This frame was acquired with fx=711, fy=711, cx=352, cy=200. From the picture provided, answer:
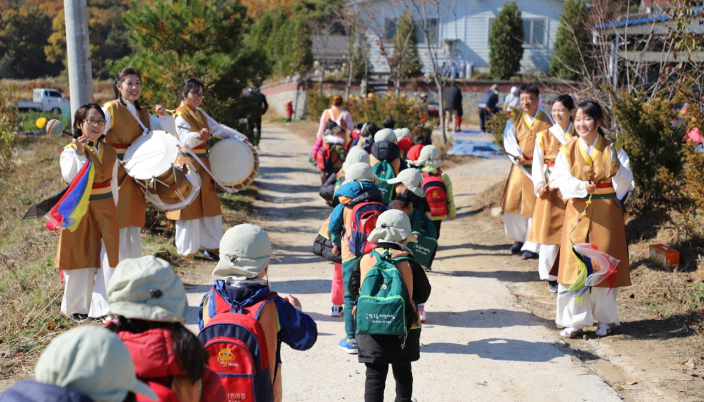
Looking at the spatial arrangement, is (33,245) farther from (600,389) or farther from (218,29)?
(600,389)

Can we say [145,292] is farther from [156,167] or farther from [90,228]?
[156,167]

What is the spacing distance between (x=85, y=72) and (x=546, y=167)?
185 inches

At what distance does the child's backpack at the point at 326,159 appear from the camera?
33.3 ft

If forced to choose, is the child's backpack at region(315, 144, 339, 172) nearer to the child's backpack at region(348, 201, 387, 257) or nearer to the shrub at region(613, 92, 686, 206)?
the shrub at region(613, 92, 686, 206)

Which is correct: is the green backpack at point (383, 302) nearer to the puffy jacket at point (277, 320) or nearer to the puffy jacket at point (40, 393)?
the puffy jacket at point (277, 320)

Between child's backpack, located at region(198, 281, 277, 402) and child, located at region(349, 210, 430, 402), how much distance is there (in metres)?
1.05

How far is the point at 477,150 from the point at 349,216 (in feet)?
41.9

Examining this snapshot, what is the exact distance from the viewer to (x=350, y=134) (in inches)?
452

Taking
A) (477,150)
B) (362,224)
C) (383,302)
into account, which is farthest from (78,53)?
(477,150)

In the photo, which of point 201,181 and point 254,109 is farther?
point 254,109

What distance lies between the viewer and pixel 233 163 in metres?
7.77

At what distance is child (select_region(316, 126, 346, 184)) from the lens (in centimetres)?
1013

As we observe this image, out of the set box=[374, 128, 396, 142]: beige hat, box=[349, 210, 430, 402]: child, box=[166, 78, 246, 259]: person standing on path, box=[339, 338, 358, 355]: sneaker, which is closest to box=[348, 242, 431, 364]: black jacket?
box=[349, 210, 430, 402]: child

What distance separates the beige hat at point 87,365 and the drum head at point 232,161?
5.96m
